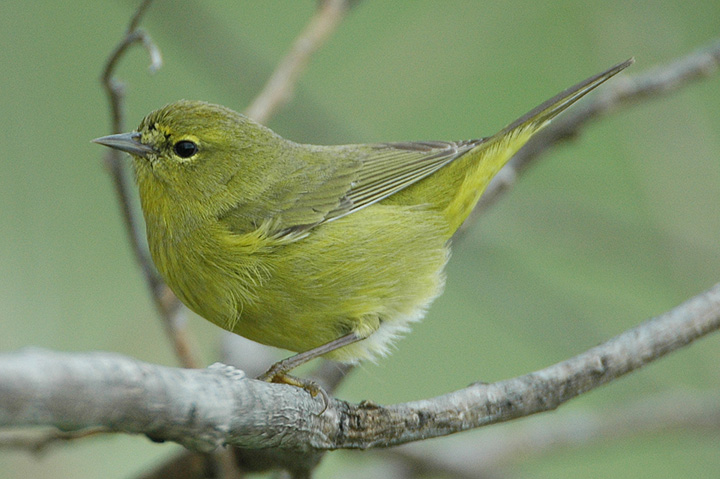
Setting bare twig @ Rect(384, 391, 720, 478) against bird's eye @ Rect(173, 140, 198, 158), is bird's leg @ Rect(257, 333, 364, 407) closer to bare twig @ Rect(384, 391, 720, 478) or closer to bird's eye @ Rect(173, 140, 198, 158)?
bare twig @ Rect(384, 391, 720, 478)

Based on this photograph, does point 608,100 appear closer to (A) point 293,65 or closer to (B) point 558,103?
(B) point 558,103

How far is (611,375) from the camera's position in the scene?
268 centimetres

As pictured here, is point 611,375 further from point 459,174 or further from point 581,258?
point 581,258

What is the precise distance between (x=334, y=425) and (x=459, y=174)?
6.11 ft

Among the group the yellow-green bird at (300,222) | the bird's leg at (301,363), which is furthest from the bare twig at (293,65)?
the bird's leg at (301,363)

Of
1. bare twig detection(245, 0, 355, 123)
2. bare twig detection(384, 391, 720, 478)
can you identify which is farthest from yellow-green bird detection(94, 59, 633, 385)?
bare twig detection(384, 391, 720, 478)

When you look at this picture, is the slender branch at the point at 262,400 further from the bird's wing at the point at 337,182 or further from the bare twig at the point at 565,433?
the bare twig at the point at 565,433

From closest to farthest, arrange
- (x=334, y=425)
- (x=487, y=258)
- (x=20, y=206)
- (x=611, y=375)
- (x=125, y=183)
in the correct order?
1. (x=334, y=425)
2. (x=611, y=375)
3. (x=125, y=183)
4. (x=20, y=206)
5. (x=487, y=258)

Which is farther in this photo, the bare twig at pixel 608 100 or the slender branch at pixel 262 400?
the bare twig at pixel 608 100

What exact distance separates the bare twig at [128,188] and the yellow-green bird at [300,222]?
0.30 feet

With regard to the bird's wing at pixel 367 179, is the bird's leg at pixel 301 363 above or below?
below

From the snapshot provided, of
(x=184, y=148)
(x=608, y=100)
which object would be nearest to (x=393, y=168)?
(x=184, y=148)

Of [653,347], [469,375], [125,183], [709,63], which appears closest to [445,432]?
[653,347]

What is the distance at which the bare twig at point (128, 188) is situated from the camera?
9.53 ft
